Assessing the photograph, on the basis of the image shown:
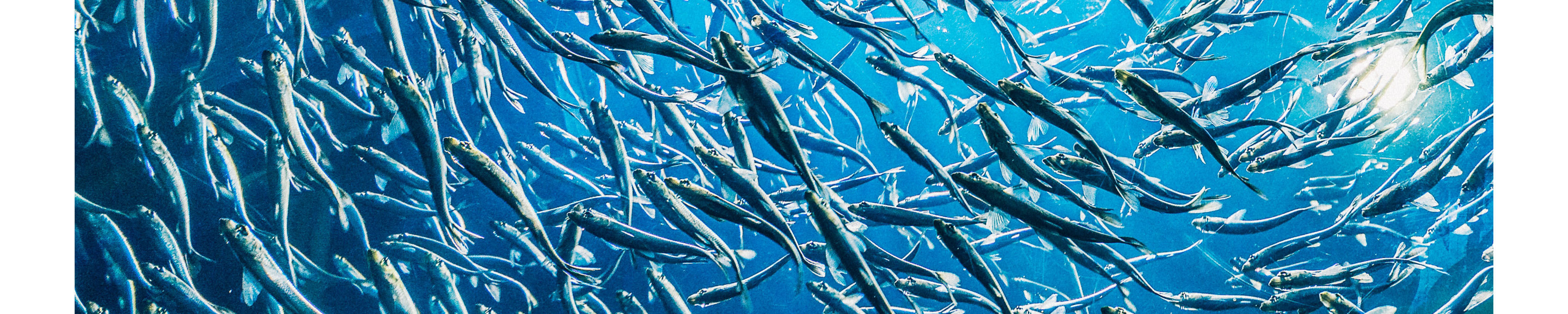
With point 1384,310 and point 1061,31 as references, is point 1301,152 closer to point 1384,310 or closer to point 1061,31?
point 1384,310

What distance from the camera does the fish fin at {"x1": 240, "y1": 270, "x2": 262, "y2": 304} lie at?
1.66m

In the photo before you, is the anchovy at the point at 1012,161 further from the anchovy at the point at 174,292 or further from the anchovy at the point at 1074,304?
the anchovy at the point at 174,292

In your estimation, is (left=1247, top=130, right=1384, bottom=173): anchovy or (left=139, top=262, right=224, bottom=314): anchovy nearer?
(left=1247, top=130, right=1384, bottom=173): anchovy

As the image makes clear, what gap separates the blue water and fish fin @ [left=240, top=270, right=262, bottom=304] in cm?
2

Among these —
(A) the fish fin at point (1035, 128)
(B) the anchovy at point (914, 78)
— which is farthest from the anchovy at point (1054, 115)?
(B) the anchovy at point (914, 78)

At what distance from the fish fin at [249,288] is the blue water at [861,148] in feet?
0.07

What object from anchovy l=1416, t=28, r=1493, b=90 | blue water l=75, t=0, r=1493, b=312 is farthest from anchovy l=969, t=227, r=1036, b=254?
anchovy l=1416, t=28, r=1493, b=90

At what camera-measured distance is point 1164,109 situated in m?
1.50

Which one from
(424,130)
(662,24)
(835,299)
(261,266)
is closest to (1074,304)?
(835,299)

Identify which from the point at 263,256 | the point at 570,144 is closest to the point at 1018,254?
the point at 570,144

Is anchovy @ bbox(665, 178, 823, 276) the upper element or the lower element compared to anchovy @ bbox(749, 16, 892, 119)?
lower

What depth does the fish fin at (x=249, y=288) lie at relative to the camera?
5.45ft

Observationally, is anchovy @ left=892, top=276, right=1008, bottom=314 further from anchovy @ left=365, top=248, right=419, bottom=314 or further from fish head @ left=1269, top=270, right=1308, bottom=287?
anchovy @ left=365, top=248, right=419, bottom=314

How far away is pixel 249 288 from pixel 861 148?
141cm
